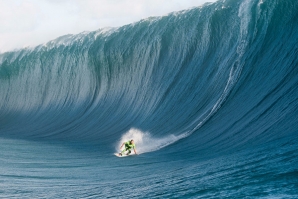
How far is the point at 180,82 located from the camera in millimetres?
17047

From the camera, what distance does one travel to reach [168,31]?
20.7m

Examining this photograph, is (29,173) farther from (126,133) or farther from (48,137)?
(48,137)

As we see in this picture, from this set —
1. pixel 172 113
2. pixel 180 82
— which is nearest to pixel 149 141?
pixel 172 113

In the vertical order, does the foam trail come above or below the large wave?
below

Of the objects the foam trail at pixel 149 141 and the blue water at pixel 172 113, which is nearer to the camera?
the blue water at pixel 172 113

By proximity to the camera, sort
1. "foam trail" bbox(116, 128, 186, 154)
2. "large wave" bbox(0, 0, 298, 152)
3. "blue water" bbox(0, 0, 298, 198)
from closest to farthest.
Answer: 1. "blue water" bbox(0, 0, 298, 198)
2. "large wave" bbox(0, 0, 298, 152)
3. "foam trail" bbox(116, 128, 186, 154)

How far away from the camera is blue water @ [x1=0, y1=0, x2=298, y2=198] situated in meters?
7.91

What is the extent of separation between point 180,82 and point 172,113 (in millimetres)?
1766

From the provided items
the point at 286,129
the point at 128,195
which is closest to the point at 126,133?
the point at 286,129

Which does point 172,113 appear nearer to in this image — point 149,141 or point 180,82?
point 180,82

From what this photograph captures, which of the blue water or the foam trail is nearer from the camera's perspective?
the blue water

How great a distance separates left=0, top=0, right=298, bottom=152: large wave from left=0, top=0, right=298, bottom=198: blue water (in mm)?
49

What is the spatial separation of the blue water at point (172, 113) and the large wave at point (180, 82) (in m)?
0.05

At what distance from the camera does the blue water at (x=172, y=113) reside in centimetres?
791
